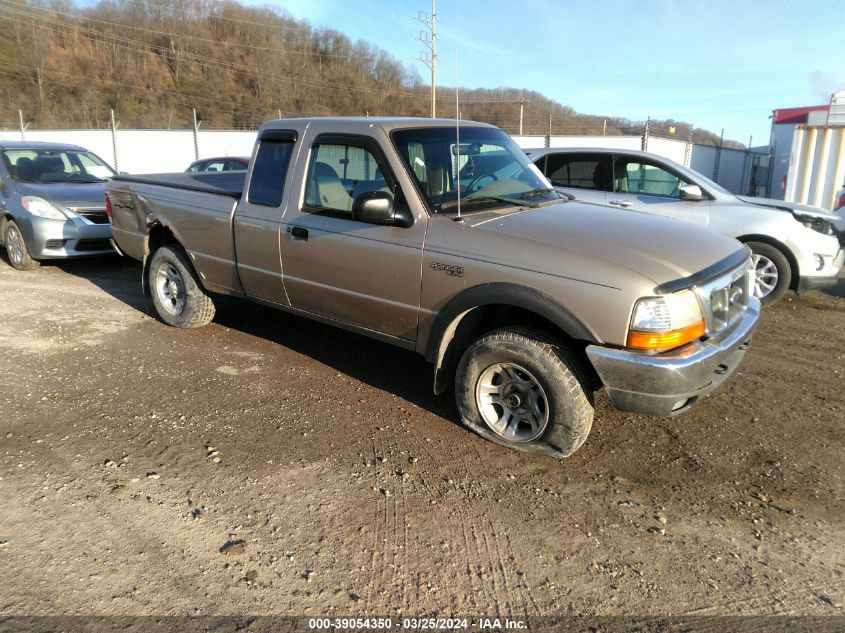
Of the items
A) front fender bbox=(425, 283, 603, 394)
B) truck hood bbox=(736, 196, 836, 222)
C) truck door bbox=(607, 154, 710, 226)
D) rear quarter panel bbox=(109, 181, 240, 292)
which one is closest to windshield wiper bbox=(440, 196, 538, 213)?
front fender bbox=(425, 283, 603, 394)

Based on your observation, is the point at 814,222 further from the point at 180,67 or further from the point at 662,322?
the point at 180,67

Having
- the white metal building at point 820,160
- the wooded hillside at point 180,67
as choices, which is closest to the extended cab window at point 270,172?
→ the white metal building at point 820,160

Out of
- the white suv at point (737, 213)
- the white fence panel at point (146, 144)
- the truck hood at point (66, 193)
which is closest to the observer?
the white suv at point (737, 213)

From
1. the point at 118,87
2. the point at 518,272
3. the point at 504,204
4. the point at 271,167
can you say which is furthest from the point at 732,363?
the point at 118,87

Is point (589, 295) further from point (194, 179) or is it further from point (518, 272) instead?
point (194, 179)

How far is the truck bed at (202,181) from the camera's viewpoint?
557 cm

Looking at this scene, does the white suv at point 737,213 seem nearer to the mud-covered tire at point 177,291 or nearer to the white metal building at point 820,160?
A: the white metal building at point 820,160

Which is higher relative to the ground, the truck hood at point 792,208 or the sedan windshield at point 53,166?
the sedan windshield at point 53,166

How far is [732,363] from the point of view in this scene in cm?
365

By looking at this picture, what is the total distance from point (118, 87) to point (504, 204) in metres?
58.5

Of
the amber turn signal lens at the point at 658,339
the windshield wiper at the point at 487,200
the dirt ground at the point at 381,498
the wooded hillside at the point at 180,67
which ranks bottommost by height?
the dirt ground at the point at 381,498

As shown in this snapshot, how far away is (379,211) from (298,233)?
952 mm

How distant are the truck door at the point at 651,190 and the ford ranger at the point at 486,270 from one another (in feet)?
9.27

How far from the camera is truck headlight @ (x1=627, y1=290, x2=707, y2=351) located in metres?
3.20
